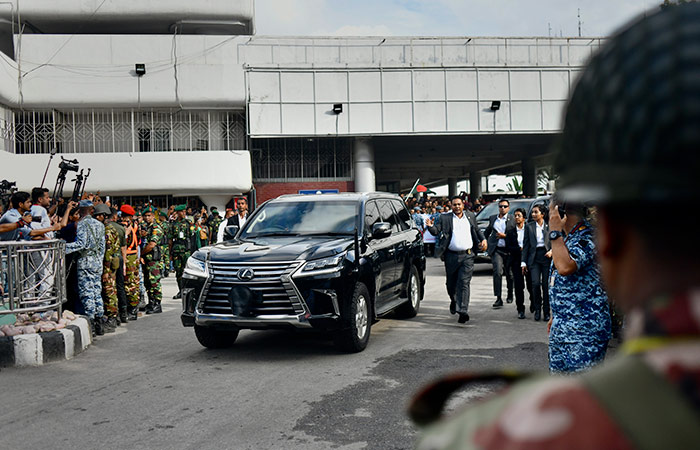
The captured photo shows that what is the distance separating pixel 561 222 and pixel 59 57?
30028 mm

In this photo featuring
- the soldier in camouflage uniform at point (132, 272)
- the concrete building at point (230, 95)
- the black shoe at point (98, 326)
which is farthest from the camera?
the concrete building at point (230, 95)

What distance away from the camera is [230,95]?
3114cm

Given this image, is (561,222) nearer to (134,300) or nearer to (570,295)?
(570,295)

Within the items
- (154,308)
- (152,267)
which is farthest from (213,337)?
(154,308)

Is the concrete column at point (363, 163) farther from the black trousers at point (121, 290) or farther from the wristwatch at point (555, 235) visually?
the wristwatch at point (555, 235)

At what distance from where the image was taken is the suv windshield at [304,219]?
8789 millimetres

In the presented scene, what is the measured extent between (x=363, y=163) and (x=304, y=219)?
79.8ft

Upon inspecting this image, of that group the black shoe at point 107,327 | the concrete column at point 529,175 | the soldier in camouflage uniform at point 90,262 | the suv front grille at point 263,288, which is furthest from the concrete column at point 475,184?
the suv front grille at point 263,288

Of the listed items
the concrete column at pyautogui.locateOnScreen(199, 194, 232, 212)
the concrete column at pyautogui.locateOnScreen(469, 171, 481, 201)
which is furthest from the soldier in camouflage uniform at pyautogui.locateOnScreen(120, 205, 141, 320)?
the concrete column at pyautogui.locateOnScreen(469, 171, 481, 201)

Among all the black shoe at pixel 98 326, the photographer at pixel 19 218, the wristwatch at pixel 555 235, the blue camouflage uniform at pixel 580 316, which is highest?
the photographer at pixel 19 218

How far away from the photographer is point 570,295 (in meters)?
4.29

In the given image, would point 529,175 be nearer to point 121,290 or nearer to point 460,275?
point 460,275

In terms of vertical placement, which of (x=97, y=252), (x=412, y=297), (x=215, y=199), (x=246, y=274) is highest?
(x=215, y=199)

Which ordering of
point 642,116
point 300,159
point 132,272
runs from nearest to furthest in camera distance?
point 642,116, point 132,272, point 300,159
